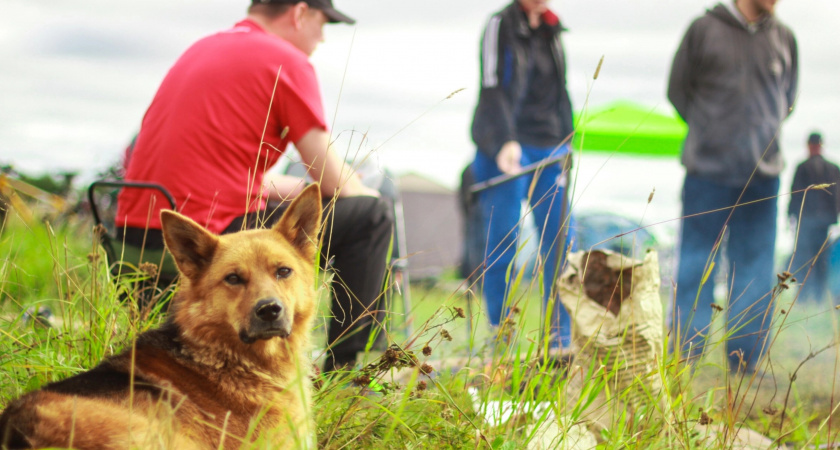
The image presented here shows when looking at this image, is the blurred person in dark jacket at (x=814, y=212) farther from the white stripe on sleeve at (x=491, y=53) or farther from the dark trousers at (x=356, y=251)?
the dark trousers at (x=356, y=251)

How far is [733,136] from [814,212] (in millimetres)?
2372

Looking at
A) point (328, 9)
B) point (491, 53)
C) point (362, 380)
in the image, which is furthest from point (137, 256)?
point (491, 53)

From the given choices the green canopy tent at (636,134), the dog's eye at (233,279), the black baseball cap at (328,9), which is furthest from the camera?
the green canopy tent at (636,134)

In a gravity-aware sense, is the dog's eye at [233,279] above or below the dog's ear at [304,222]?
below

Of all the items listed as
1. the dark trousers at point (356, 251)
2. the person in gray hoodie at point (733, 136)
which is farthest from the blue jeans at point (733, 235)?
the dark trousers at point (356, 251)

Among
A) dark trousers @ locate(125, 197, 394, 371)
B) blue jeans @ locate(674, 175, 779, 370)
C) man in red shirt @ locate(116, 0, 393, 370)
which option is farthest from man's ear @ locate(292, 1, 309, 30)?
blue jeans @ locate(674, 175, 779, 370)

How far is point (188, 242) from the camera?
6.33 ft

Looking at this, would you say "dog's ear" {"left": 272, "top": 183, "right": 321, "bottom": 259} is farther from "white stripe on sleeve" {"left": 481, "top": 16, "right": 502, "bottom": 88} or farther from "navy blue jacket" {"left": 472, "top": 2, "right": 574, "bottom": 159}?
"white stripe on sleeve" {"left": 481, "top": 16, "right": 502, "bottom": 88}

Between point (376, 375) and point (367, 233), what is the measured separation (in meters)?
0.96

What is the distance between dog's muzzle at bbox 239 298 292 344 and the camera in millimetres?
1812

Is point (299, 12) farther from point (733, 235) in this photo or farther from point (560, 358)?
point (733, 235)

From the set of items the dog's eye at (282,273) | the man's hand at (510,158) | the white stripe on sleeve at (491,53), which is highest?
the white stripe on sleeve at (491,53)

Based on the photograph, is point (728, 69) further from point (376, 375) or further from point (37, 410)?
point (37, 410)

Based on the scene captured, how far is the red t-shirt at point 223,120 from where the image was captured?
2672 millimetres
